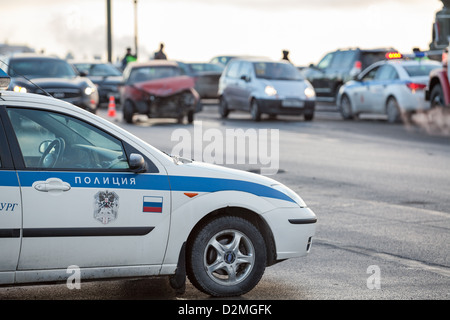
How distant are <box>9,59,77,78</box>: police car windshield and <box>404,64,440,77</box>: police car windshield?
8.12 m

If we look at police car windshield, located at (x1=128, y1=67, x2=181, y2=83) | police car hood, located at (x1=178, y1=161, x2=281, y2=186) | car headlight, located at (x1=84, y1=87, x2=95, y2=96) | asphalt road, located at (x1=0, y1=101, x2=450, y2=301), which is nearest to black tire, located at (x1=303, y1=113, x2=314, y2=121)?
police car windshield, located at (x1=128, y1=67, x2=181, y2=83)

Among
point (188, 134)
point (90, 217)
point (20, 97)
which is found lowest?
point (188, 134)

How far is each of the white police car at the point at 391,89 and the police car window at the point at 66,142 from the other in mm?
17706

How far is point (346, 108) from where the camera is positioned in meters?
26.6

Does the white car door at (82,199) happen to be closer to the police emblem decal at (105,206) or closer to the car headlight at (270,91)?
the police emblem decal at (105,206)

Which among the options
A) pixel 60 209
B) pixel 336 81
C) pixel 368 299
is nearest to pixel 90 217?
pixel 60 209

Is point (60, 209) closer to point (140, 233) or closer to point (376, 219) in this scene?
point (140, 233)

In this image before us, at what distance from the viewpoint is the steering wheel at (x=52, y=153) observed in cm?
626

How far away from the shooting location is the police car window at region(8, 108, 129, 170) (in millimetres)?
6297

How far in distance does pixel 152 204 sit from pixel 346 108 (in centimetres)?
2067

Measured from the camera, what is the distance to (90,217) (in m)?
6.16

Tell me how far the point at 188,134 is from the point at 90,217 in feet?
50.3

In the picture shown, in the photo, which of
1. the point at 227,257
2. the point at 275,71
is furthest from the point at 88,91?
the point at 227,257

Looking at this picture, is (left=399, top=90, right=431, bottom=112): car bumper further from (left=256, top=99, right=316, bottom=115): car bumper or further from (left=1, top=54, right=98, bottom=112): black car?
(left=1, top=54, right=98, bottom=112): black car
